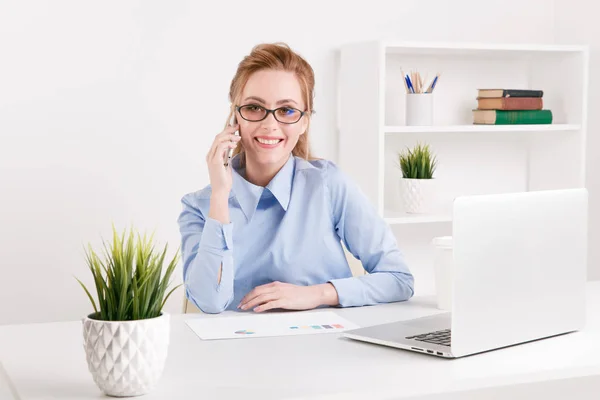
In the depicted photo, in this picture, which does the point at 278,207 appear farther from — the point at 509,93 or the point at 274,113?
the point at 509,93

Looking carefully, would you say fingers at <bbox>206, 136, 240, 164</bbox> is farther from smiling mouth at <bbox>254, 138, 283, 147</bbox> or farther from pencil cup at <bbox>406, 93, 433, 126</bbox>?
pencil cup at <bbox>406, 93, 433, 126</bbox>

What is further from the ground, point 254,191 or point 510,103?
point 510,103

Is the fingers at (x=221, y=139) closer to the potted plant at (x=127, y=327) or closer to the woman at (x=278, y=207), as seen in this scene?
the woman at (x=278, y=207)

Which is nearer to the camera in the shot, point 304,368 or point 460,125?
point 304,368

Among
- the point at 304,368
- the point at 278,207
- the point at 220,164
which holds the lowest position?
the point at 304,368

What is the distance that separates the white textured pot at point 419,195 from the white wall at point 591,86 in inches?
34.5

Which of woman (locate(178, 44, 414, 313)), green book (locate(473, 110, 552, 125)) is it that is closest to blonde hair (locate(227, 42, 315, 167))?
woman (locate(178, 44, 414, 313))

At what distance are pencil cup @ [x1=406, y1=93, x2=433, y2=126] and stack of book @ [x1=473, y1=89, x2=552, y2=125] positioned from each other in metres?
0.32

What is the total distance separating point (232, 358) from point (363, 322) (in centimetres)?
42

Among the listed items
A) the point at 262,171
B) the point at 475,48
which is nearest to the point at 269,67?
the point at 262,171

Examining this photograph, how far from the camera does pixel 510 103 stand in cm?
375

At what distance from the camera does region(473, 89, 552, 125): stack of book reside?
375cm

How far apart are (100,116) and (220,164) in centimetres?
133

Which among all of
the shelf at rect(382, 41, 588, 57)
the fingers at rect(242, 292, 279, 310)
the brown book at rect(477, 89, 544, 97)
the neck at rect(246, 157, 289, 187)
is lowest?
the fingers at rect(242, 292, 279, 310)
